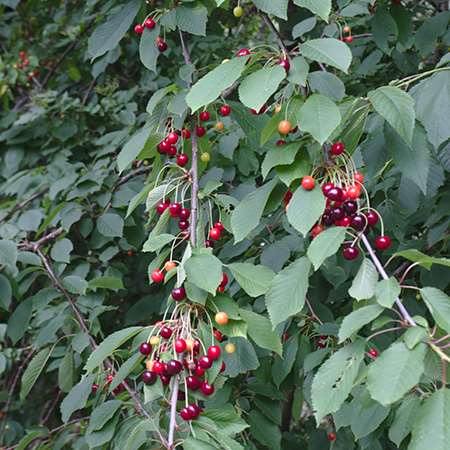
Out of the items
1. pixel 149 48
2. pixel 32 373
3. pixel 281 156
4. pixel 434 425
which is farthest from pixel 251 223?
pixel 32 373

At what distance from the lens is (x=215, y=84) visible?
1.54 m

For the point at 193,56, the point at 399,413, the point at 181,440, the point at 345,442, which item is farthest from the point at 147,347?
the point at 193,56

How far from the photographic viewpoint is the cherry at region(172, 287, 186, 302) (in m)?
1.50

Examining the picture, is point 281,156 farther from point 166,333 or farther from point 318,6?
point 166,333

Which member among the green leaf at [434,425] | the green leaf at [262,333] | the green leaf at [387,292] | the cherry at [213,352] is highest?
the green leaf at [387,292]

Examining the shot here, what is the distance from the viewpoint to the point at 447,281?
7.86 feet

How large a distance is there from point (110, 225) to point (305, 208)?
61.7 inches

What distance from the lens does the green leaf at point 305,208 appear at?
1419 mm

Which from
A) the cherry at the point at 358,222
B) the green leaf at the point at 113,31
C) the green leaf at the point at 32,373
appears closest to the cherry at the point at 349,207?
the cherry at the point at 358,222

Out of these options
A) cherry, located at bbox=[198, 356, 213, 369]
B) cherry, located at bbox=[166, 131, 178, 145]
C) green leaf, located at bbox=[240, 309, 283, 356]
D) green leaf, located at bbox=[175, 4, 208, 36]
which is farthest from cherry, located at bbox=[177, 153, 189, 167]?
cherry, located at bbox=[198, 356, 213, 369]

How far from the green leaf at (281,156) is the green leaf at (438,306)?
1.37 feet

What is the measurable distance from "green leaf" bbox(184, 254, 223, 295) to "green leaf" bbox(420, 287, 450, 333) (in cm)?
42

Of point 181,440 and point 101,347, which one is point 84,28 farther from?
point 181,440

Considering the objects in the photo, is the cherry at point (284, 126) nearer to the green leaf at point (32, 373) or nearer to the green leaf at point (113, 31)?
the green leaf at point (113, 31)
